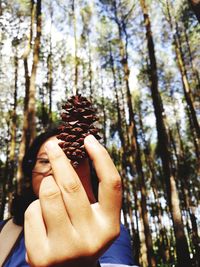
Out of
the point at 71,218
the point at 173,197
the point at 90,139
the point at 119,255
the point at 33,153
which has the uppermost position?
the point at 33,153

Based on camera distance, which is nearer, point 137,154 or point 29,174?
point 29,174

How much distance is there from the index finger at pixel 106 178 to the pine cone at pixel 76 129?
23 mm

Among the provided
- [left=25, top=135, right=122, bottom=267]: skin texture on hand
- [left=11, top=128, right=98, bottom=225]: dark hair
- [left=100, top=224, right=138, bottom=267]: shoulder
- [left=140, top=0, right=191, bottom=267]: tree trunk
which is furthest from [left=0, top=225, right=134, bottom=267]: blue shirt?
[left=140, top=0, right=191, bottom=267]: tree trunk

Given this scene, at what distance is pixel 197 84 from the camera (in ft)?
64.4

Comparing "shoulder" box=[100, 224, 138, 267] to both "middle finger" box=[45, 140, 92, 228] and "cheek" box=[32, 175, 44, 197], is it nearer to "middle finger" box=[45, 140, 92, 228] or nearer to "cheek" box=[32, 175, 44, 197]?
"cheek" box=[32, 175, 44, 197]

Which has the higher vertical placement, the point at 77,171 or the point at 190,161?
the point at 190,161

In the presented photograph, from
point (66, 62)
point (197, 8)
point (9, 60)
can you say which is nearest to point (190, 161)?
point (66, 62)

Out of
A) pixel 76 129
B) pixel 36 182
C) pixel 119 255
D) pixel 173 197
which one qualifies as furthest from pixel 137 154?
pixel 76 129

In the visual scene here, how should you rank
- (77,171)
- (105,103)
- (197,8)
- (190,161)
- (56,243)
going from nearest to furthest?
1. (56,243)
2. (77,171)
3. (197,8)
4. (105,103)
5. (190,161)

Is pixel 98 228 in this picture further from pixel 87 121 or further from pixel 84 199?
pixel 87 121

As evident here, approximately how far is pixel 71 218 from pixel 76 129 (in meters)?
0.21

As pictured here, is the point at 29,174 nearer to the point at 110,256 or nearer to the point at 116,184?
the point at 110,256

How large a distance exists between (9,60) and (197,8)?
57.1 ft

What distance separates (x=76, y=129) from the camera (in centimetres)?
69
